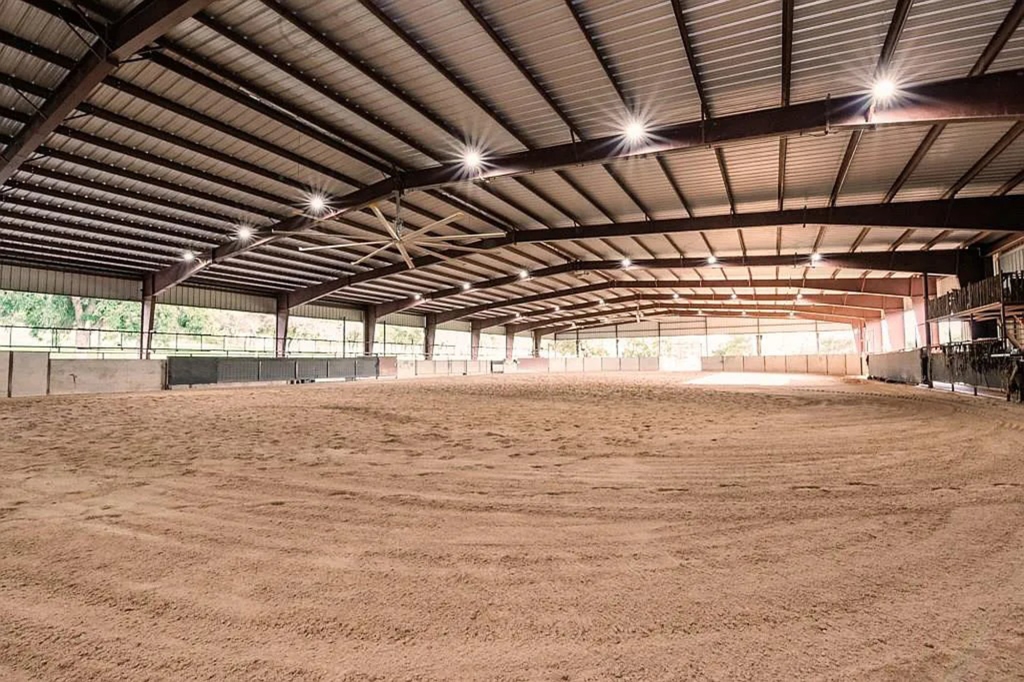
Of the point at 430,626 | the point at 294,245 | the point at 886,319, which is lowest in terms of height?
the point at 430,626

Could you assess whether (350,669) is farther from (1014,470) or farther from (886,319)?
(886,319)

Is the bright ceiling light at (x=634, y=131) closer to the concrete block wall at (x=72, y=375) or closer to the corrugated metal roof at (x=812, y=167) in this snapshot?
the corrugated metal roof at (x=812, y=167)

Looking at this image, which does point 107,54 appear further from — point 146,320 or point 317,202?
point 146,320

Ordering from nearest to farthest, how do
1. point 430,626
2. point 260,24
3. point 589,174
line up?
1. point 430,626
2. point 260,24
3. point 589,174

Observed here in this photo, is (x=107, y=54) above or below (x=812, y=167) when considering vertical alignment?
below

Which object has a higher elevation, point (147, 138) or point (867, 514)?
point (147, 138)

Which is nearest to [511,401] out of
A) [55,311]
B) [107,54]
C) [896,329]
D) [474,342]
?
[107,54]

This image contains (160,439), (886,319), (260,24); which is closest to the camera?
(160,439)

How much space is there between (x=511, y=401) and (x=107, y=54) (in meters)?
11.3

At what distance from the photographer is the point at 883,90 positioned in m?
8.98

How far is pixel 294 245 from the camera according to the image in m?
21.0

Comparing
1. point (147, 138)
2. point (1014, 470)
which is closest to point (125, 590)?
point (1014, 470)

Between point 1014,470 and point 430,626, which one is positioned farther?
point 1014,470

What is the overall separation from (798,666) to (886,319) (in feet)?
125
